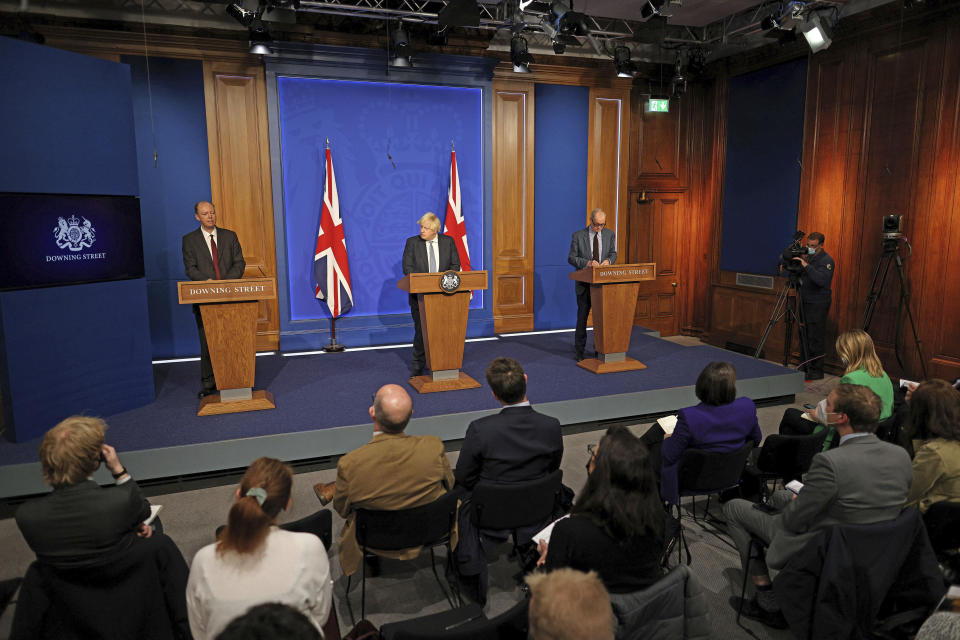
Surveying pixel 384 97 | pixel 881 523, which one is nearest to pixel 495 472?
pixel 881 523

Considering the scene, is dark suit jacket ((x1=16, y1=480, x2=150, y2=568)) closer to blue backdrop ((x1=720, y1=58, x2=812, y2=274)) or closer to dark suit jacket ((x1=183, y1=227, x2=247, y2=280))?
dark suit jacket ((x1=183, y1=227, x2=247, y2=280))

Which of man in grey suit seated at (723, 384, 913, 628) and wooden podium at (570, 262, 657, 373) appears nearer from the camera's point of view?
man in grey suit seated at (723, 384, 913, 628)

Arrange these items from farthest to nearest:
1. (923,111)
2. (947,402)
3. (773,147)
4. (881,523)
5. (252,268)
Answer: (773,147) < (252,268) < (923,111) < (947,402) < (881,523)

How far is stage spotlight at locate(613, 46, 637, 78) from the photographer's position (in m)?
7.50

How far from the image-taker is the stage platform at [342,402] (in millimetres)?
4477

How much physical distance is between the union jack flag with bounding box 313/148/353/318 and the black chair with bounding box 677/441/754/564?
16.2 feet

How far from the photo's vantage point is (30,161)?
4430mm

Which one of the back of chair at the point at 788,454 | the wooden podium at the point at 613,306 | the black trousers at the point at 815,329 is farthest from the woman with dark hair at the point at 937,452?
the black trousers at the point at 815,329

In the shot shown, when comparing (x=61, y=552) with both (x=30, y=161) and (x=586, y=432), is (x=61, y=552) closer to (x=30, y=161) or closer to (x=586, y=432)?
(x=30, y=161)

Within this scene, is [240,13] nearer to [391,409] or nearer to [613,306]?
[613,306]

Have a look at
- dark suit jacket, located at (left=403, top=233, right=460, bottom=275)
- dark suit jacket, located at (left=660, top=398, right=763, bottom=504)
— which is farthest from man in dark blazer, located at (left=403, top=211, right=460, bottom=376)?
dark suit jacket, located at (left=660, top=398, right=763, bottom=504)

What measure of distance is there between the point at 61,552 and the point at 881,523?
2.86 m

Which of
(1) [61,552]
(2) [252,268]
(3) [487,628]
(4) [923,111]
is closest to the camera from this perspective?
(3) [487,628]

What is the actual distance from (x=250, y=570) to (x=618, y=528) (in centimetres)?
110
